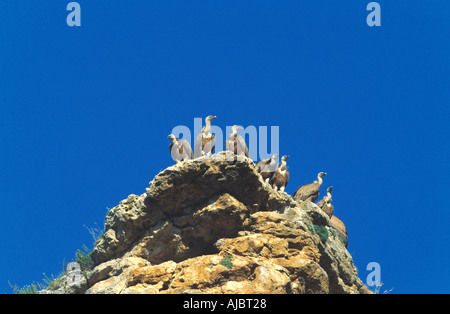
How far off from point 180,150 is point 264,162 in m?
5.36

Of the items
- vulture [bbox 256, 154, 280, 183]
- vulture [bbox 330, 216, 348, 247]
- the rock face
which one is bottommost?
the rock face

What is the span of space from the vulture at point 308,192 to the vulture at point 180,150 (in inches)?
337

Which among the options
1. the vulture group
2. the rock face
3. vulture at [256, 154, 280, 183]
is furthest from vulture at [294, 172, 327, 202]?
the rock face

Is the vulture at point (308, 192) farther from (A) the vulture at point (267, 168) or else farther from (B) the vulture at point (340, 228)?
(A) the vulture at point (267, 168)

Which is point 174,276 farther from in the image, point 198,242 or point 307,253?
point 307,253

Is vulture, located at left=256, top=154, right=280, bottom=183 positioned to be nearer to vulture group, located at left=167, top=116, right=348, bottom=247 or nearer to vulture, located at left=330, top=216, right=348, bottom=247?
vulture group, located at left=167, top=116, right=348, bottom=247

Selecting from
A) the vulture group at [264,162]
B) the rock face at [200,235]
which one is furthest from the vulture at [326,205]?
the rock face at [200,235]

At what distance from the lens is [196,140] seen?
25375 millimetres

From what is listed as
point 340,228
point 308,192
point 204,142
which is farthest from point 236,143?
point 340,228

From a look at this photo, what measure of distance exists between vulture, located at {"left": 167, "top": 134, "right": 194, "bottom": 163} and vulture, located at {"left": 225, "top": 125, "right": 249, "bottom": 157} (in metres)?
2.10

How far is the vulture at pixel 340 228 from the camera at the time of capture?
28.9 m

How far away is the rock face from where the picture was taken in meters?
21.0
